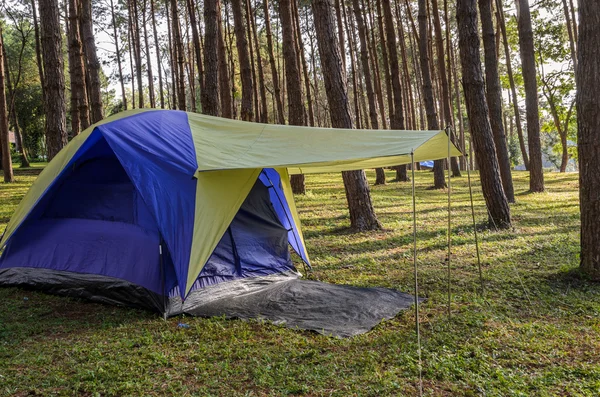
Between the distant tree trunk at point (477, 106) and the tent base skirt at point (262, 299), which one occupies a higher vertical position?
the distant tree trunk at point (477, 106)

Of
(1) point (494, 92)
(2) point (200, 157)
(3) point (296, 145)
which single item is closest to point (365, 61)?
(1) point (494, 92)

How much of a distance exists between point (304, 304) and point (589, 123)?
3.52 m

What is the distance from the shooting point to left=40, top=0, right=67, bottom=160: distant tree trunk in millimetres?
7328

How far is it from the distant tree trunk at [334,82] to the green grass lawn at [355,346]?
1.99 m

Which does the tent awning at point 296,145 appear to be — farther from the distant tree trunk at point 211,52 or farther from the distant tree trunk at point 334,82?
the distant tree trunk at point 211,52


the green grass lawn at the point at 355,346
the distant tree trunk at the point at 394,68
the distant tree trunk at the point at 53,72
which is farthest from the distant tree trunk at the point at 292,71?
the green grass lawn at the point at 355,346

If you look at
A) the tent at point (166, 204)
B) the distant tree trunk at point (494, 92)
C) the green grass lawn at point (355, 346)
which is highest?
the distant tree trunk at point (494, 92)

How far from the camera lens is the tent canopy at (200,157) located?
4514 millimetres

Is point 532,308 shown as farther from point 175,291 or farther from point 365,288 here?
point 175,291

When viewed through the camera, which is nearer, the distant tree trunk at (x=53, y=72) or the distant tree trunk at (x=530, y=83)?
the distant tree trunk at (x=53, y=72)

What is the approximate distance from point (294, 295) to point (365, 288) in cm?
79

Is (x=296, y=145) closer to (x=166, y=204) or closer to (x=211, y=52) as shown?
(x=166, y=204)

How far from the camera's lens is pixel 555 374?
3264 mm

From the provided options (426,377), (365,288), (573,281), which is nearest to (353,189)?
(365,288)
